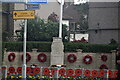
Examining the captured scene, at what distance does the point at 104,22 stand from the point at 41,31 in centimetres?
801

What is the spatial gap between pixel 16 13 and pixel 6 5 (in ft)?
88.1

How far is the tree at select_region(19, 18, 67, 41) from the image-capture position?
130ft

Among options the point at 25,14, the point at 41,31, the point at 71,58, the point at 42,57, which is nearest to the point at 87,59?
the point at 71,58

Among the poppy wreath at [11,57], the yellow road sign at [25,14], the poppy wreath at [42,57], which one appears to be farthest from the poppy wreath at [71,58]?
the yellow road sign at [25,14]

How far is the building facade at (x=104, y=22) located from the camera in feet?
123

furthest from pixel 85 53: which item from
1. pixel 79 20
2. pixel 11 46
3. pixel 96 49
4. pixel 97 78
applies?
pixel 79 20

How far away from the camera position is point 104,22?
38.5 metres

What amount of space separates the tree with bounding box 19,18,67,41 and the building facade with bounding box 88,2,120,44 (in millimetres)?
4195

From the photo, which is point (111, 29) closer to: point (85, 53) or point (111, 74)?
point (85, 53)

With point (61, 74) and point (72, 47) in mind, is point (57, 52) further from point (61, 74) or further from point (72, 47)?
point (61, 74)

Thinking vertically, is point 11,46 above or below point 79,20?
below

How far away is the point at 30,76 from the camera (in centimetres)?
2089

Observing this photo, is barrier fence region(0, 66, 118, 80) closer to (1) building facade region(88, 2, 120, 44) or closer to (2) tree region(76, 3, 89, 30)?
(1) building facade region(88, 2, 120, 44)

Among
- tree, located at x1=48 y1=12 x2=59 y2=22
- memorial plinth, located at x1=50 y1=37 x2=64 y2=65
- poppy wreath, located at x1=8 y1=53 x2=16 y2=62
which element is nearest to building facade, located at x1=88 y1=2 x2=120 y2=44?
memorial plinth, located at x1=50 y1=37 x2=64 y2=65
